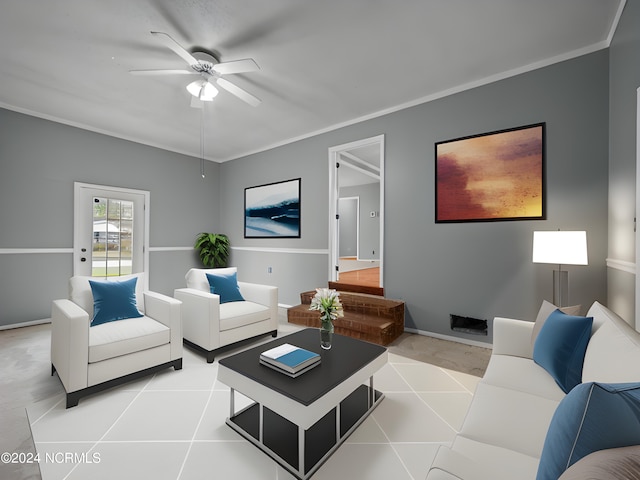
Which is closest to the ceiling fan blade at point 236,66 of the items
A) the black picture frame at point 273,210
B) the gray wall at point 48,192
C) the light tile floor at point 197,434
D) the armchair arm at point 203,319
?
the armchair arm at point 203,319

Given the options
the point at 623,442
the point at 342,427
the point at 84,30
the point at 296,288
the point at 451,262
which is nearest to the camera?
the point at 623,442

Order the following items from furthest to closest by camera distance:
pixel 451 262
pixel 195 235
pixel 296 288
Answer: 1. pixel 195 235
2. pixel 296 288
3. pixel 451 262

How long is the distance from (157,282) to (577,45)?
240 inches

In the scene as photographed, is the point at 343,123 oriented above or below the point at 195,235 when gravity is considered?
above

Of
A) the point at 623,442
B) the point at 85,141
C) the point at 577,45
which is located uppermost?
the point at 577,45

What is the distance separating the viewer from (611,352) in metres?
1.13

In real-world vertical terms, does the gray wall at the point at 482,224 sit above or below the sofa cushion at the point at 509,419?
above

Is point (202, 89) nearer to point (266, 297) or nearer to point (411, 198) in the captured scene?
point (266, 297)

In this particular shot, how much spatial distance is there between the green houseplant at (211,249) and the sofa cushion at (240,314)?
8.41ft

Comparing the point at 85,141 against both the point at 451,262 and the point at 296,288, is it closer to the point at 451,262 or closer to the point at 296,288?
the point at 296,288

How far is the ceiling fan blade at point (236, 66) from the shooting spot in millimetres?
2367

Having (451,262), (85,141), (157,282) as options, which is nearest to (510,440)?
(451,262)

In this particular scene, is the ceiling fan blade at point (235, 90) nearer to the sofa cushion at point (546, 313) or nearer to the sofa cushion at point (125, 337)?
the sofa cushion at point (125, 337)

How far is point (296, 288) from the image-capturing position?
4.75m
